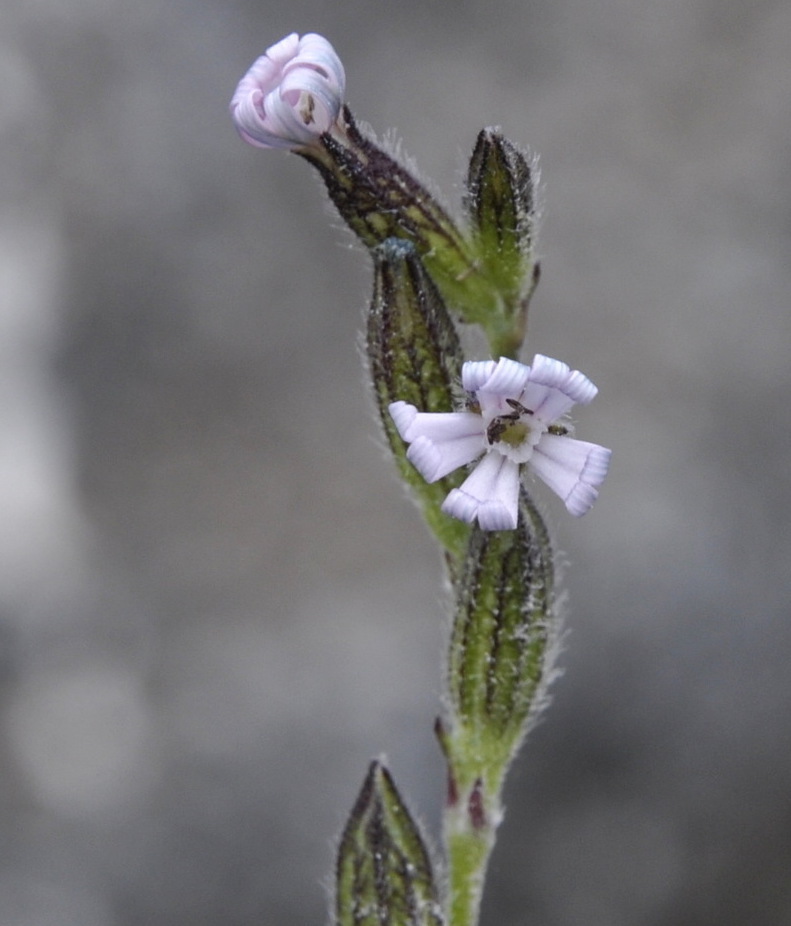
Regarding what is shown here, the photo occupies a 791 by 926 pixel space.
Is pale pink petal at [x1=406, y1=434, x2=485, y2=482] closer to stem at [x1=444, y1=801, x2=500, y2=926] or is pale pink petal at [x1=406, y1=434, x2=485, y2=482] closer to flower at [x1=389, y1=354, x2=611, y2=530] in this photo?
flower at [x1=389, y1=354, x2=611, y2=530]

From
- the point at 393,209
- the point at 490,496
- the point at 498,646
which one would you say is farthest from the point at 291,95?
the point at 498,646

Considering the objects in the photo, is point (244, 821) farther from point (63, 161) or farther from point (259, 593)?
point (63, 161)

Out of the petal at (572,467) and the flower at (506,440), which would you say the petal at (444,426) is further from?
the petal at (572,467)

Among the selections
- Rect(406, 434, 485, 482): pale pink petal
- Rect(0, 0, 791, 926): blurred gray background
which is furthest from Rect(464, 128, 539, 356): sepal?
Rect(0, 0, 791, 926): blurred gray background

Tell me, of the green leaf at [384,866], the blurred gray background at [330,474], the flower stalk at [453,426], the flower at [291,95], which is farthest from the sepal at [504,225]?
the blurred gray background at [330,474]

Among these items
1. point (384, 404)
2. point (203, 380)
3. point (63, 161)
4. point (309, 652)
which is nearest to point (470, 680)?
point (384, 404)

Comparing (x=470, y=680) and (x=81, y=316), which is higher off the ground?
(x=81, y=316)
